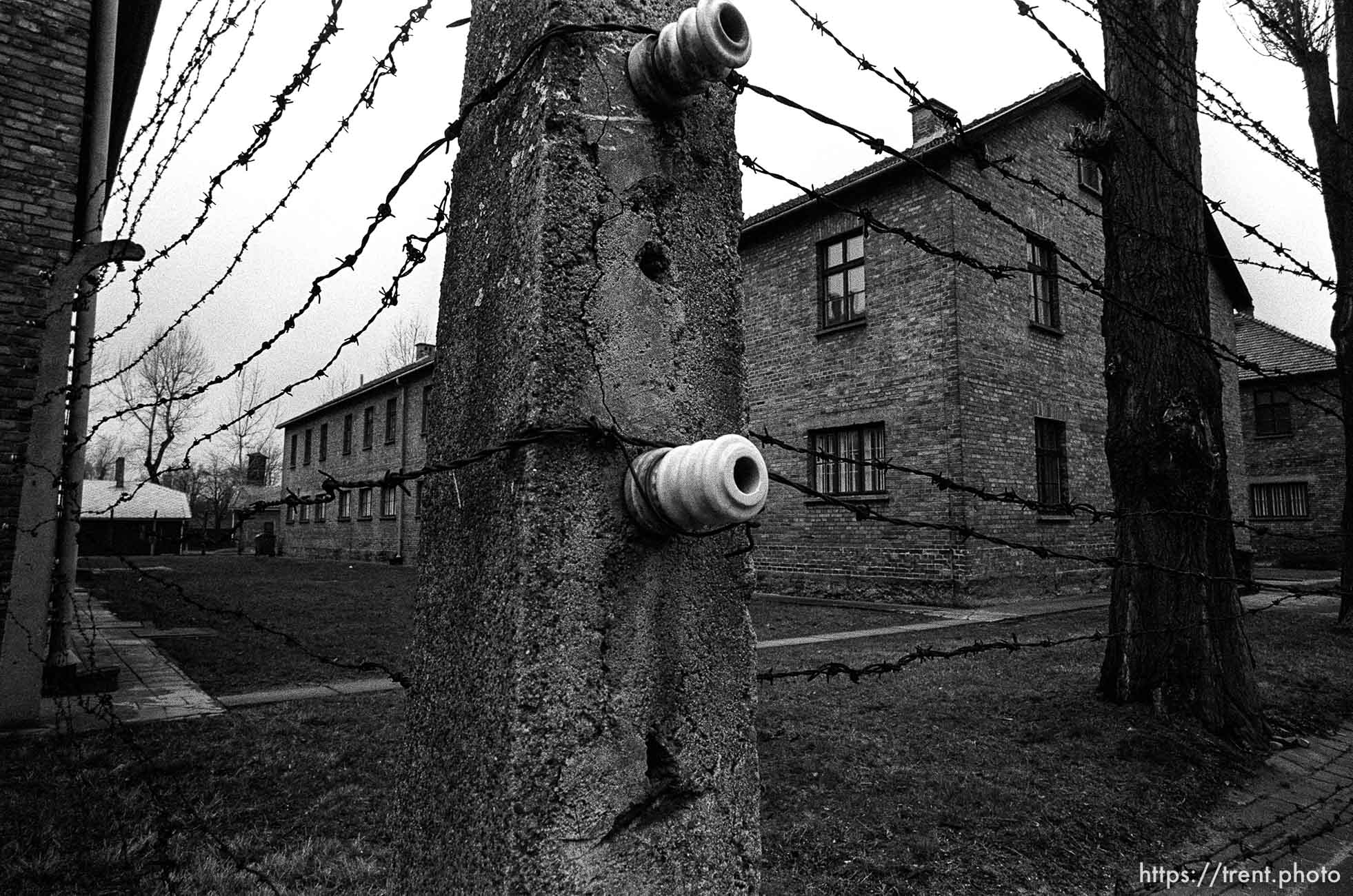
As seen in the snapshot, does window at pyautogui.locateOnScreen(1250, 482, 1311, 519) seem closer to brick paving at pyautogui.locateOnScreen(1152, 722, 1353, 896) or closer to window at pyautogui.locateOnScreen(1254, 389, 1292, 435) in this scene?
window at pyautogui.locateOnScreen(1254, 389, 1292, 435)

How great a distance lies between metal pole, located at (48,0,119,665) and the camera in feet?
16.5

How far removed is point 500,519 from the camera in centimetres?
132

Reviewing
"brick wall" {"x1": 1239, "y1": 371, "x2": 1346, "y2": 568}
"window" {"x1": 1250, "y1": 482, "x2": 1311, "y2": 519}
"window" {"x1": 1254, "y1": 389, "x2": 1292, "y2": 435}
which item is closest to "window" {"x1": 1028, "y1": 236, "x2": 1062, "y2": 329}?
"brick wall" {"x1": 1239, "y1": 371, "x2": 1346, "y2": 568}

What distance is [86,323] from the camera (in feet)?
18.9

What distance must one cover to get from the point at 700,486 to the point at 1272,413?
109ft

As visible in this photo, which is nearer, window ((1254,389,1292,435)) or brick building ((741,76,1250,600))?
brick building ((741,76,1250,600))

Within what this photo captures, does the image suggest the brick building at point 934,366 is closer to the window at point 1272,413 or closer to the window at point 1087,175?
the window at point 1087,175

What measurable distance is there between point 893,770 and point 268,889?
291cm

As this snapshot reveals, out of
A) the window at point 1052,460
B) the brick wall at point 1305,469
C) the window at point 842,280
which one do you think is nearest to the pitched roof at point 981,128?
the window at point 842,280

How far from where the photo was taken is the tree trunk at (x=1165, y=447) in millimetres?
4902

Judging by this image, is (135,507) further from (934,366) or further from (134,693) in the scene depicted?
(934,366)

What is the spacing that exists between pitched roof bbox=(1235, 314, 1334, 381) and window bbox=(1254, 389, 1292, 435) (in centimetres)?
129

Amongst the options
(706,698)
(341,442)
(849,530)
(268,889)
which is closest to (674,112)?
(706,698)

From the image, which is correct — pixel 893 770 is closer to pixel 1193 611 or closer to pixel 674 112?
pixel 1193 611
